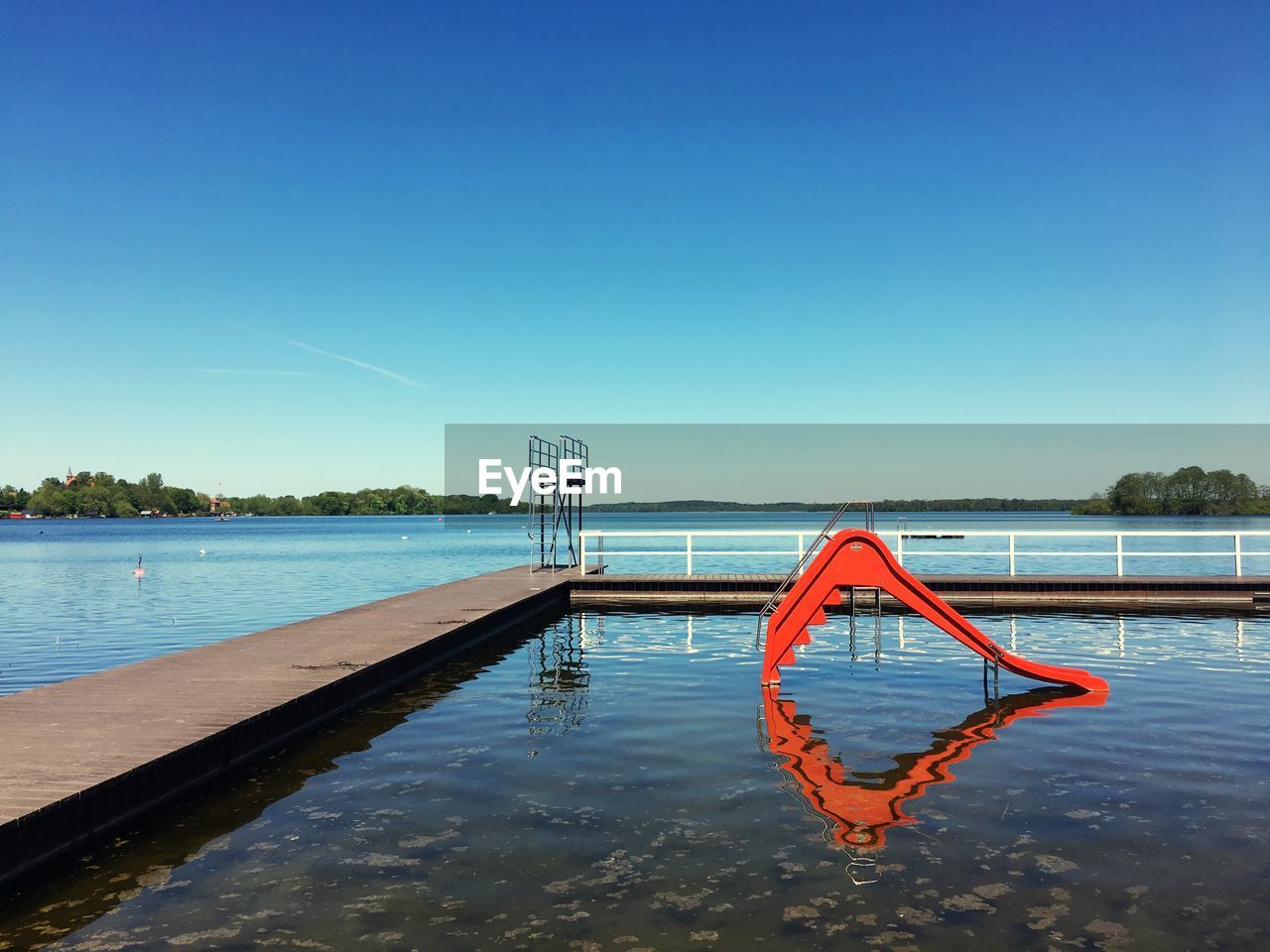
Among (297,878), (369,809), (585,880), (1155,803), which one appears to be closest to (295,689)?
(369,809)

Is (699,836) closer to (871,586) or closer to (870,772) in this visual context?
(870,772)

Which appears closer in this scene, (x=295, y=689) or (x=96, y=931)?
(x=96, y=931)

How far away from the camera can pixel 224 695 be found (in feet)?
28.5

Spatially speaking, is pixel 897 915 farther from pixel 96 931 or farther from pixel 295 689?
pixel 295 689

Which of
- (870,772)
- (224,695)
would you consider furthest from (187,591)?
(870,772)

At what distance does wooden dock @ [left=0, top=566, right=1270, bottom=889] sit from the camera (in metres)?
5.73

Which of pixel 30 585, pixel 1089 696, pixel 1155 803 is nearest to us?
pixel 1155 803

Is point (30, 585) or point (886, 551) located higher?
point (886, 551)

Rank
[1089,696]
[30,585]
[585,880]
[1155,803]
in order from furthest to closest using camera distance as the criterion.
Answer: [30,585] < [1089,696] < [1155,803] < [585,880]

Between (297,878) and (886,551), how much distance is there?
7859 millimetres

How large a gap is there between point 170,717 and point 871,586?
788 centimetres

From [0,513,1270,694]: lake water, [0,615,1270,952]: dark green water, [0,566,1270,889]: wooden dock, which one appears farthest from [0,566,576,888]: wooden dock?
[0,513,1270,694]: lake water

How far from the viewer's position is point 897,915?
4742mm

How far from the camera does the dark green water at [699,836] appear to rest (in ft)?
15.2
